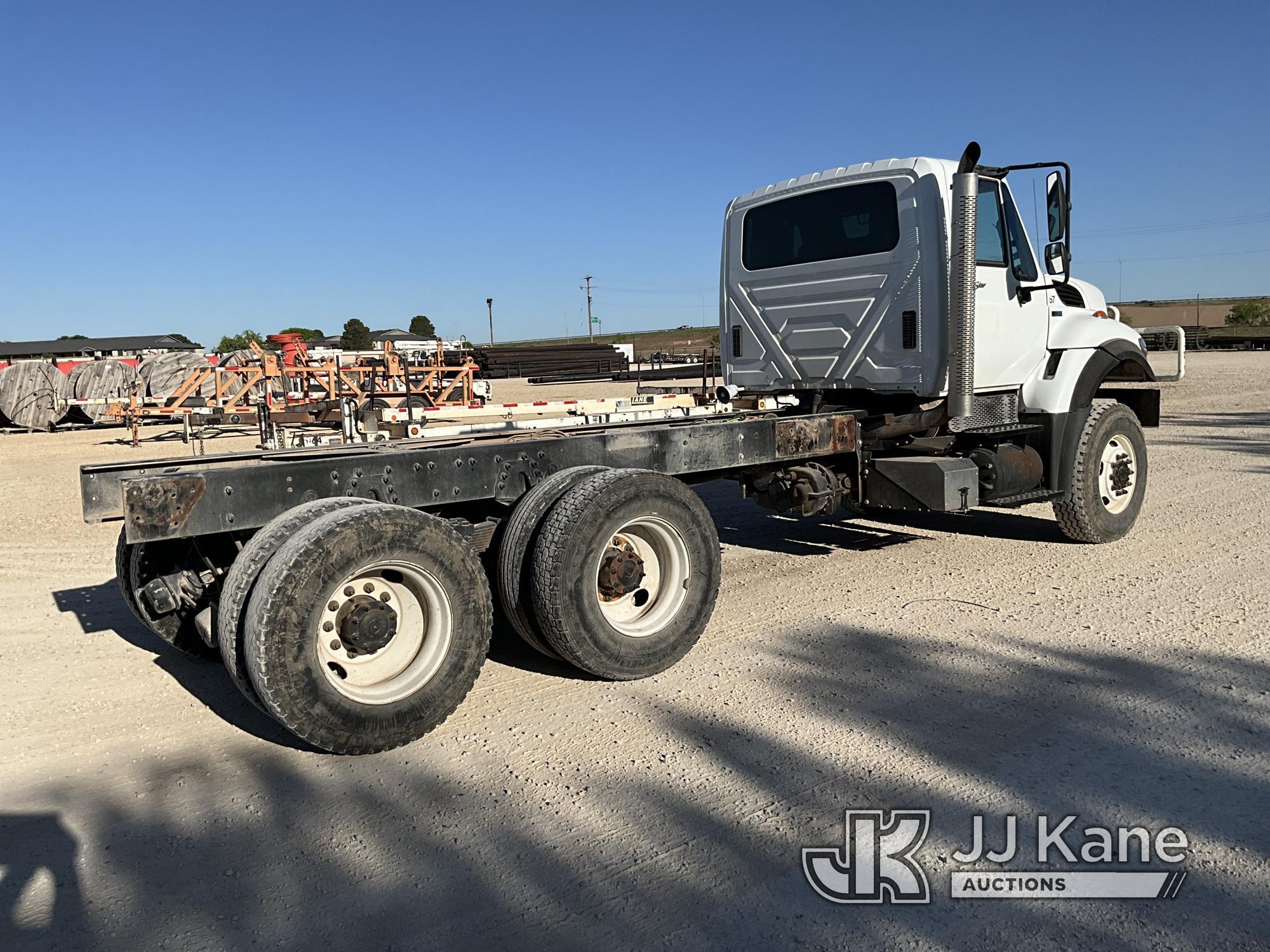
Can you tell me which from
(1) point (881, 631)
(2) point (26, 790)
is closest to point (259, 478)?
(2) point (26, 790)

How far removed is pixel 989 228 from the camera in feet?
21.4

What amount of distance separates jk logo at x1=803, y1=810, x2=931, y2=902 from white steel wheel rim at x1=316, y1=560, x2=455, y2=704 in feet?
5.89

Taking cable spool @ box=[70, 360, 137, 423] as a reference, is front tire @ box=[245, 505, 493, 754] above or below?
below

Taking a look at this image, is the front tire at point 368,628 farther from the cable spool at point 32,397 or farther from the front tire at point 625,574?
the cable spool at point 32,397

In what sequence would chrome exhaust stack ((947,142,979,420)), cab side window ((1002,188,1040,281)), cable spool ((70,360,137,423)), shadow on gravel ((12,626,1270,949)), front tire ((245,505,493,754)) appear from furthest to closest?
cable spool ((70,360,137,423)) → cab side window ((1002,188,1040,281)) → chrome exhaust stack ((947,142,979,420)) → front tire ((245,505,493,754)) → shadow on gravel ((12,626,1270,949))

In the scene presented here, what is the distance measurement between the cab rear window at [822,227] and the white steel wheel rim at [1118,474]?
2.57 m

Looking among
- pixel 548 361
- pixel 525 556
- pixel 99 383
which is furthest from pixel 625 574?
pixel 548 361

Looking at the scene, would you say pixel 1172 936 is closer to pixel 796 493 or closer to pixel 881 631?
pixel 881 631

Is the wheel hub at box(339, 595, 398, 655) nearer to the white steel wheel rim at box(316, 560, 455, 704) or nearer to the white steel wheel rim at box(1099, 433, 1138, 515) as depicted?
the white steel wheel rim at box(316, 560, 455, 704)

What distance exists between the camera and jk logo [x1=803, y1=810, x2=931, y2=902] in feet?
9.64

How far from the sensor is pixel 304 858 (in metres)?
3.19

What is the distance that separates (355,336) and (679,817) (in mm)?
82468

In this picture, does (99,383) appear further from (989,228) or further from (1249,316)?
(1249,316)

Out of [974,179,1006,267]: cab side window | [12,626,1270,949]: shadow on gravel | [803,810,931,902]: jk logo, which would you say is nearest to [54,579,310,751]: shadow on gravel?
[12,626,1270,949]: shadow on gravel
